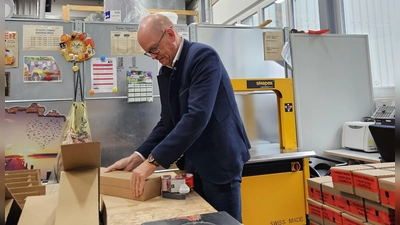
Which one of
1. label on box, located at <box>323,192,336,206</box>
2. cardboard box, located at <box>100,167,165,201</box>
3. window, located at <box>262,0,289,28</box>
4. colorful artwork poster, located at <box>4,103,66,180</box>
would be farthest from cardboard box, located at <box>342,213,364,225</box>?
window, located at <box>262,0,289,28</box>

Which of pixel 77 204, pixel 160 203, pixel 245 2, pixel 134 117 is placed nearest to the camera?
pixel 77 204

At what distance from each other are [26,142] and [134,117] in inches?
28.9

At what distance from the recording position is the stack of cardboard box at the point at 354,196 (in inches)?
52.5

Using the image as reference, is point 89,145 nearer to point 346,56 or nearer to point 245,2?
point 346,56

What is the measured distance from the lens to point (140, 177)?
3.67 feet

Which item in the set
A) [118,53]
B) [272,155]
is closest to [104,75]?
[118,53]

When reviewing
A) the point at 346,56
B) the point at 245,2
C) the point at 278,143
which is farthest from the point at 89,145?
the point at 245,2

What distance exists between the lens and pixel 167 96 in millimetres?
1412

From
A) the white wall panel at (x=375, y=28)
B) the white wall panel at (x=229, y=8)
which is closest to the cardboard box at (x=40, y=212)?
the white wall panel at (x=375, y=28)

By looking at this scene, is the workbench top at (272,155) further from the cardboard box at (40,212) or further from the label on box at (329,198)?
the cardboard box at (40,212)

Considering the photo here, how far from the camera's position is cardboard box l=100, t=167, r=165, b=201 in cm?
115

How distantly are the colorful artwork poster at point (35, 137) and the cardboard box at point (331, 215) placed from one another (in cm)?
181

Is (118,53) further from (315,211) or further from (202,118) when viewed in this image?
→ (315,211)

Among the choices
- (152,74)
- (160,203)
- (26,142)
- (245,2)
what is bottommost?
(160,203)
